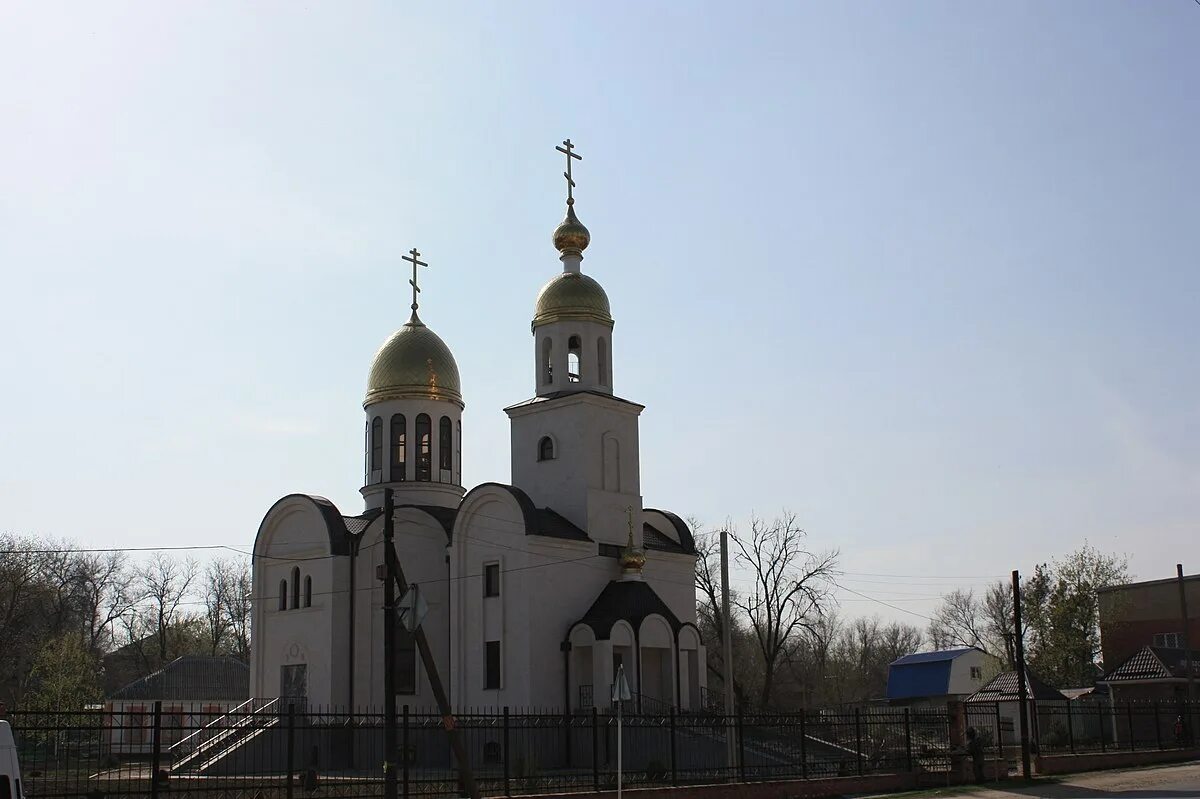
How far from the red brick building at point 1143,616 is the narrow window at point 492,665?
30.8 meters

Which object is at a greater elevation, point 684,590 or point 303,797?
point 684,590

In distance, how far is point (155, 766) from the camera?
596 inches

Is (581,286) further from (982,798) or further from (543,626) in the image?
(982,798)

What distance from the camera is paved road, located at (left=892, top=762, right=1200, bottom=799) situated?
20766mm

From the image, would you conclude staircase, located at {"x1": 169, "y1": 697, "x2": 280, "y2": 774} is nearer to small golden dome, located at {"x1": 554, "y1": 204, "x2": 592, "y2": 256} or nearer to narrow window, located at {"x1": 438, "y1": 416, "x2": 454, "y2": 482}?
narrow window, located at {"x1": 438, "y1": 416, "x2": 454, "y2": 482}

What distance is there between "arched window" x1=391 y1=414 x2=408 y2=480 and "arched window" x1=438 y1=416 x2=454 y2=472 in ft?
3.43

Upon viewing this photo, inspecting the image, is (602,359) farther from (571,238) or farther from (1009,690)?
(1009,690)

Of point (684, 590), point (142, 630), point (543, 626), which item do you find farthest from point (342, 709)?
point (142, 630)

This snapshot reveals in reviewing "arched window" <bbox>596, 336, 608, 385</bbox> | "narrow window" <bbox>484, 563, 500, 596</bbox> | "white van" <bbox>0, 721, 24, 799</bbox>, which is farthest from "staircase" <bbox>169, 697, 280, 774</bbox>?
"white van" <bbox>0, 721, 24, 799</bbox>

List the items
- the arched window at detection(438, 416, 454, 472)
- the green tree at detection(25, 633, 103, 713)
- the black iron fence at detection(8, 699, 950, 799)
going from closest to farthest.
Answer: the black iron fence at detection(8, 699, 950, 799) < the arched window at detection(438, 416, 454, 472) < the green tree at detection(25, 633, 103, 713)

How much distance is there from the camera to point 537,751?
26.3 metres

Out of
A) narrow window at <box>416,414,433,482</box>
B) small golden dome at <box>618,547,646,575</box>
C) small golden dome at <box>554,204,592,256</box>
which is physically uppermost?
small golden dome at <box>554,204,592,256</box>

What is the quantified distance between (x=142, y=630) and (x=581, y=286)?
4789 centimetres

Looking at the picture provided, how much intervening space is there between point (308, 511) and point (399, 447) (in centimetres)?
376
